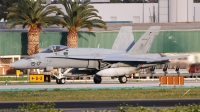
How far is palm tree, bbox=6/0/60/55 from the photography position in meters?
65.8

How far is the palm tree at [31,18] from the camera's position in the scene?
6575cm

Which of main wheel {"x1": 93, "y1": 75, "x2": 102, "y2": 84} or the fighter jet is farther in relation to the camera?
main wheel {"x1": 93, "y1": 75, "x2": 102, "y2": 84}

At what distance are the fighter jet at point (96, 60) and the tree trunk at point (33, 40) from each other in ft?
67.4

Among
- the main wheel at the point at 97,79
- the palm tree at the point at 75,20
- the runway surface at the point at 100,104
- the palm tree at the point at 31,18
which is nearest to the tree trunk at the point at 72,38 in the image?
the palm tree at the point at 75,20

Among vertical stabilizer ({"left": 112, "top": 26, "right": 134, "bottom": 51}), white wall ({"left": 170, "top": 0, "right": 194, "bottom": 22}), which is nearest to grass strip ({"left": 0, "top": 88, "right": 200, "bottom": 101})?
vertical stabilizer ({"left": 112, "top": 26, "right": 134, "bottom": 51})

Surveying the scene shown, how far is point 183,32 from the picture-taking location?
69.8 metres

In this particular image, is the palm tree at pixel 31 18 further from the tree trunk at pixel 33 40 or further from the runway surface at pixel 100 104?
the runway surface at pixel 100 104

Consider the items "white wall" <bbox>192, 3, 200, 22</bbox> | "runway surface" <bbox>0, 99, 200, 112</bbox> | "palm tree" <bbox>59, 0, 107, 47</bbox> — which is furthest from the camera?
"white wall" <bbox>192, 3, 200, 22</bbox>

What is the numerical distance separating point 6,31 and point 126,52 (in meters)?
23.9

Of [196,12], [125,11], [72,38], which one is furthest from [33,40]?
[196,12]

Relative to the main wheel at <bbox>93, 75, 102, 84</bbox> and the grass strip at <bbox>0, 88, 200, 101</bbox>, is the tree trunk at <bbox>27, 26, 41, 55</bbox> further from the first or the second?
the grass strip at <bbox>0, 88, 200, 101</bbox>

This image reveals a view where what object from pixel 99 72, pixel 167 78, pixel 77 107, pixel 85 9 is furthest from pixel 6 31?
pixel 77 107

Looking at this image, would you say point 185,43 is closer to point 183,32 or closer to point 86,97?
point 183,32

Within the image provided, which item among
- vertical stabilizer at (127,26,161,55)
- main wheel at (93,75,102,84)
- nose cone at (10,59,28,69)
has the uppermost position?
vertical stabilizer at (127,26,161,55)
